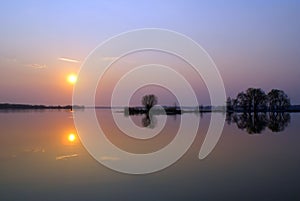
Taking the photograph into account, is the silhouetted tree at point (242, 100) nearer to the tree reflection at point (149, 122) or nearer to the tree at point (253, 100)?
the tree at point (253, 100)

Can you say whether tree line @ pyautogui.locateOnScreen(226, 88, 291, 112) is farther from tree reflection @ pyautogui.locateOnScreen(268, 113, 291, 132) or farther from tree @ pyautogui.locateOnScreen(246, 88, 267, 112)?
tree reflection @ pyautogui.locateOnScreen(268, 113, 291, 132)

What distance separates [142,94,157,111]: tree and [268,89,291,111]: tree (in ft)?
95.0

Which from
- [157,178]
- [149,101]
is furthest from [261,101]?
[157,178]

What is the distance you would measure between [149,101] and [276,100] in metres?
31.8

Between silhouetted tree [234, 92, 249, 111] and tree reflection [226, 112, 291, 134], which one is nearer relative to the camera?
tree reflection [226, 112, 291, 134]

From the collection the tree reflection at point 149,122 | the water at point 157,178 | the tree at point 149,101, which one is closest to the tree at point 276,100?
the tree at point 149,101

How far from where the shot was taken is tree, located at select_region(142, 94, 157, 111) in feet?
219

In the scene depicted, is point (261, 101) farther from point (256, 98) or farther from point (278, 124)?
point (278, 124)

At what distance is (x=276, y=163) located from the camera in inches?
417

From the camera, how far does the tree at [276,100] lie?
3022 inches

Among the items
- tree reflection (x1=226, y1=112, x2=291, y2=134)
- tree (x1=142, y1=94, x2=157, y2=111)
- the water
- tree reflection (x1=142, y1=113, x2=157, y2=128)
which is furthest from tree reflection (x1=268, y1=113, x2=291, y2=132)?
tree (x1=142, y1=94, x2=157, y2=111)

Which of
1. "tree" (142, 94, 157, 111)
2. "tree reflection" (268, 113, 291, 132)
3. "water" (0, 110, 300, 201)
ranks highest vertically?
"tree" (142, 94, 157, 111)

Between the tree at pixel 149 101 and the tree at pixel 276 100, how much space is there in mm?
28967

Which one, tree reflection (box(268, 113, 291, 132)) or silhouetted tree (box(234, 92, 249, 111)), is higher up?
silhouetted tree (box(234, 92, 249, 111))
